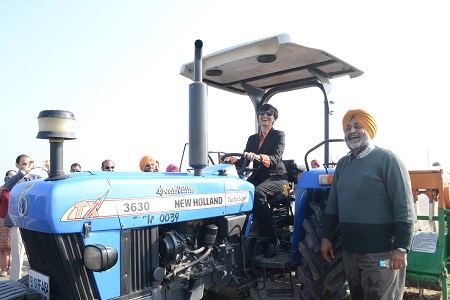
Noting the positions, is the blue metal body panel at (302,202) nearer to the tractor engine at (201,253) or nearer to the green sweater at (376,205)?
the tractor engine at (201,253)

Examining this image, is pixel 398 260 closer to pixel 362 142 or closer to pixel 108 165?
pixel 362 142

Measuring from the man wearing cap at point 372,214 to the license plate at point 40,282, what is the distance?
206 cm

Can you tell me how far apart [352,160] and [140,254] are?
1707 millimetres

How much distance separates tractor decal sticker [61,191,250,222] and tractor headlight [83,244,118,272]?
19cm

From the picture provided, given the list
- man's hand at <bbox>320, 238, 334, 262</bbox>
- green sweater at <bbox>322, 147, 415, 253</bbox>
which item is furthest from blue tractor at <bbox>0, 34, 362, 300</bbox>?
green sweater at <bbox>322, 147, 415, 253</bbox>

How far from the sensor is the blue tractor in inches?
89.7

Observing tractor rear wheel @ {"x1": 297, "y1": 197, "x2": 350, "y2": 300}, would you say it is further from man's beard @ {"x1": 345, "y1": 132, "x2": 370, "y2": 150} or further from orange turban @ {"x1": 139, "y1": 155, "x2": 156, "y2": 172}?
orange turban @ {"x1": 139, "y1": 155, "x2": 156, "y2": 172}

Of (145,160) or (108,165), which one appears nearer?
(145,160)

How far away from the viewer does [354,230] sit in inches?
111

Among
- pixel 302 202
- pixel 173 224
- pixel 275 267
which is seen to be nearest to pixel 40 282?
pixel 173 224

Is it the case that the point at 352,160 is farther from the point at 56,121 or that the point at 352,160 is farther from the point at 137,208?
the point at 56,121

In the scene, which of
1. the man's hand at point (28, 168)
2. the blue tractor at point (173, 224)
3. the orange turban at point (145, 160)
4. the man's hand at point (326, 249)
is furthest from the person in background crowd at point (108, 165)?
the man's hand at point (326, 249)

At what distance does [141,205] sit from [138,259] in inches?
14.2

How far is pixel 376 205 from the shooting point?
273 cm
